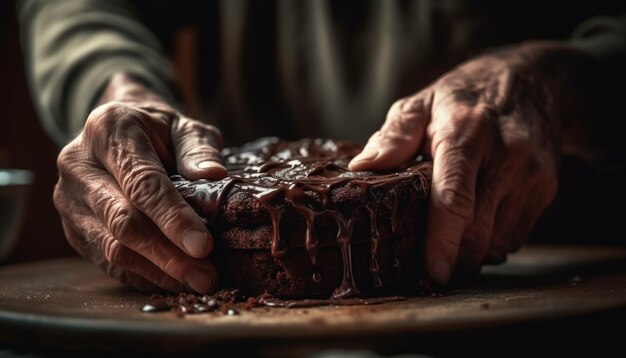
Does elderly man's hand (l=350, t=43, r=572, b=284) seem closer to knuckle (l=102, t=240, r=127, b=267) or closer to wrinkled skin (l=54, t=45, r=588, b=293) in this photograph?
wrinkled skin (l=54, t=45, r=588, b=293)

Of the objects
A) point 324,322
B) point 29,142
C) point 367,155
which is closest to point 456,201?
point 367,155

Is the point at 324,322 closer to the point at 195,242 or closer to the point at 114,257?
the point at 195,242

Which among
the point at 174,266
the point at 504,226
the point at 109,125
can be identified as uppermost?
the point at 109,125

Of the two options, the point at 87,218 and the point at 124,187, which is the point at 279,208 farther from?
the point at 87,218

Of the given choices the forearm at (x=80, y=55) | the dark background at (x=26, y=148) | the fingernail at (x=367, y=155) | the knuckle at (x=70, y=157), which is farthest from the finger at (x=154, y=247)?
the dark background at (x=26, y=148)

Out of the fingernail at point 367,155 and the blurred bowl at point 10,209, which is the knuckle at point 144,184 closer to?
the fingernail at point 367,155

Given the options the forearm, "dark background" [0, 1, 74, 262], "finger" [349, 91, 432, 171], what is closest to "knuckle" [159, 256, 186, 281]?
"finger" [349, 91, 432, 171]
